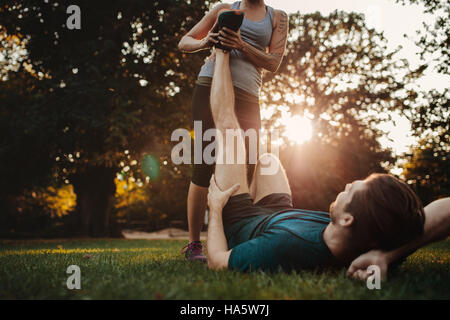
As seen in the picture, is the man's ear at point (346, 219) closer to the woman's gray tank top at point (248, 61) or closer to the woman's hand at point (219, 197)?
the woman's hand at point (219, 197)

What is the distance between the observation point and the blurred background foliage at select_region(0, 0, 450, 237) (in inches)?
466

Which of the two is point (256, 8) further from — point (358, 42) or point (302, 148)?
point (358, 42)

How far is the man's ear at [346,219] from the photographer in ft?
6.66

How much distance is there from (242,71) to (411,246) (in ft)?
7.04

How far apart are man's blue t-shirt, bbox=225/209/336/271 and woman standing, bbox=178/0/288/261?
3.87ft

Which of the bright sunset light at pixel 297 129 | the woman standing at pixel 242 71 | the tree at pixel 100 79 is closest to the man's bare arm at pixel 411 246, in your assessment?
the woman standing at pixel 242 71

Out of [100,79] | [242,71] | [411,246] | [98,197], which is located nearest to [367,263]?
[411,246]

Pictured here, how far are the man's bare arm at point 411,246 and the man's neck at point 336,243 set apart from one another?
3.7 inches

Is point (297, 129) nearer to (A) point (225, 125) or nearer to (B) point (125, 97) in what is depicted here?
(B) point (125, 97)

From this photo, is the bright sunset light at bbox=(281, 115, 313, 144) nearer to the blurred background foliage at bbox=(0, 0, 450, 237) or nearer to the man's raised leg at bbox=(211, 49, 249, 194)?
the blurred background foliage at bbox=(0, 0, 450, 237)

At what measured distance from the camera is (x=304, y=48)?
20.0 m
